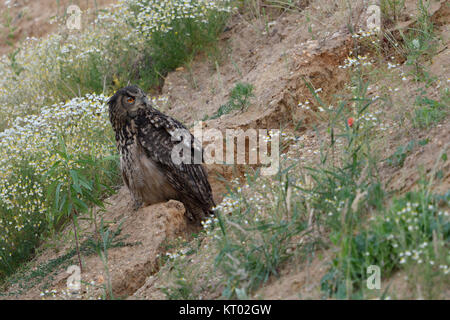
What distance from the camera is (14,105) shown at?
871cm

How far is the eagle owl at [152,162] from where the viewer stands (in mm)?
5715

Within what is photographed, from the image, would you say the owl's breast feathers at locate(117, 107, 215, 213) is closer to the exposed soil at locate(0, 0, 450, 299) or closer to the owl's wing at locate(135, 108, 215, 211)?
the owl's wing at locate(135, 108, 215, 211)

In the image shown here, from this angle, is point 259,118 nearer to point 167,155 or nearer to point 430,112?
point 167,155

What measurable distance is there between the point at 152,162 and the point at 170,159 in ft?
0.66

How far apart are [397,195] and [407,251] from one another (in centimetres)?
76

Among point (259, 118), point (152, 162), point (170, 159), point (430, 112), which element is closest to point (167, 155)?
point (170, 159)

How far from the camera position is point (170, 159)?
18.7ft

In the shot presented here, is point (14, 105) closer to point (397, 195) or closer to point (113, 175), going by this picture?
point (113, 175)

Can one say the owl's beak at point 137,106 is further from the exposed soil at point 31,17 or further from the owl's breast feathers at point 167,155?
the exposed soil at point 31,17

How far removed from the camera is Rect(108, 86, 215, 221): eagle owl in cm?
571

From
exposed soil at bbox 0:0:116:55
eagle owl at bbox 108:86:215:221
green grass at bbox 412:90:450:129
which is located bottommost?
eagle owl at bbox 108:86:215:221

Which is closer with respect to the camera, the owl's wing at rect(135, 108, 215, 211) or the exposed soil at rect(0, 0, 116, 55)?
the owl's wing at rect(135, 108, 215, 211)

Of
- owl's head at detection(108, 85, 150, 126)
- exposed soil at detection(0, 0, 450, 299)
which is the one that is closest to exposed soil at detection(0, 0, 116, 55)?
exposed soil at detection(0, 0, 450, 299)

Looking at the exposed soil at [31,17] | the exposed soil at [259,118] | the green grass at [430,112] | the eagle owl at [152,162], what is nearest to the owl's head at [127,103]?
the eagle owl at [152,162]
